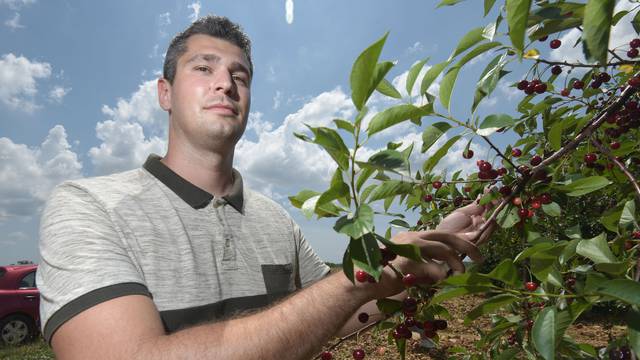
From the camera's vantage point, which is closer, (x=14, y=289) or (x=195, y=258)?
(x=195, y=258)

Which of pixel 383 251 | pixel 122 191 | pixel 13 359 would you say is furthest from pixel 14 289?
pixel 383 251

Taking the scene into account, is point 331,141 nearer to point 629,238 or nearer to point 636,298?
point 636,298

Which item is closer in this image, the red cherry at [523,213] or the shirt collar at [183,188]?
the red cherry at [523,213]

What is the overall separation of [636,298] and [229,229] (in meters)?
1.91

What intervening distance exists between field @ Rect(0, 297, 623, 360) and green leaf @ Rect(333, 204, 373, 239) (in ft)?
18.3

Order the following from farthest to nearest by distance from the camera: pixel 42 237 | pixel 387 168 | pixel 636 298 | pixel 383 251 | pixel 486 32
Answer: pixel 42 237
pixel 486 32
pixel 383 251
pixel 387 168
pixel 636 298

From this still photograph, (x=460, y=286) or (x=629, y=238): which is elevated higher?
Answer: (x=460, y=286)

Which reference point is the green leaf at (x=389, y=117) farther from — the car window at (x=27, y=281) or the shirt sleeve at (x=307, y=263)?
the car window at (x=27, y=281)

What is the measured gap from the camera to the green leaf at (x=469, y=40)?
1252 millimetres

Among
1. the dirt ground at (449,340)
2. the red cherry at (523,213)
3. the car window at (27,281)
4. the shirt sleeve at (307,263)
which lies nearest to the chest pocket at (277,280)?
the shirt sleeve at (307,263)

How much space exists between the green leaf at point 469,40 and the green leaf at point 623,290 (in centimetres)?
69

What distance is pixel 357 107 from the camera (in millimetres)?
880

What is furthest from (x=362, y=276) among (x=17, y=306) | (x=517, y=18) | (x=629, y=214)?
(x=17, y=306)

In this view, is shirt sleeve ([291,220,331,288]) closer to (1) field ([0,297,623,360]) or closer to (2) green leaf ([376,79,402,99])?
(2) green leaf ([376,79,402,99])
